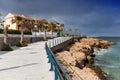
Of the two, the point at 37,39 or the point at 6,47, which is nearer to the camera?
the point at 6,47

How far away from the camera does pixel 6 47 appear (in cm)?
2605

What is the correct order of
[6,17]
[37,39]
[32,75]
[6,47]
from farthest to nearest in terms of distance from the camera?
[6,17], [37,39], [6,47], [32,75]

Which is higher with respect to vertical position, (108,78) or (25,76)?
(25,76)

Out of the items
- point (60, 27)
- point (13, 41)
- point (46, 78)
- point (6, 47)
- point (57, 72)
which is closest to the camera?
point (57, 72)

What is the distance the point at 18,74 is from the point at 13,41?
2668 cm

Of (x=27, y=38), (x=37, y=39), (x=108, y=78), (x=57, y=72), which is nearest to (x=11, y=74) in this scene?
(x=57, y=72)

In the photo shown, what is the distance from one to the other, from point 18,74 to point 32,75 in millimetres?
712

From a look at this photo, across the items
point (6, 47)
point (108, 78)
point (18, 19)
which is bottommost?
point (108, 78)

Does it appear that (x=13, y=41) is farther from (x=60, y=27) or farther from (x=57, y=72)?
(x=60, y=27)

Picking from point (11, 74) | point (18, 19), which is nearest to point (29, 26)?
point (18, 19)

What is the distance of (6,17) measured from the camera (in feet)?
255

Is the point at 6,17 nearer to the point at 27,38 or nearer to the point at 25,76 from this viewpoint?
the point at 27,38

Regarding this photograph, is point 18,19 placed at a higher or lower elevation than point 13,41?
higher

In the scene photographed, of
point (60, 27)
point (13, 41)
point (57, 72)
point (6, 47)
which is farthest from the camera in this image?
point (60, 27)
